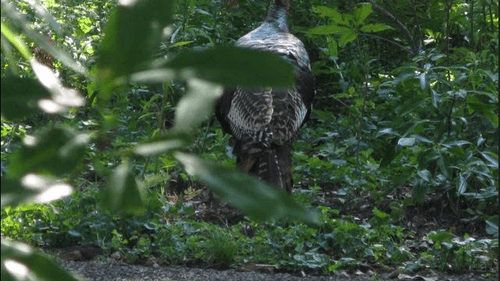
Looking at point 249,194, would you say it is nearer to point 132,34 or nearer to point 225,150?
point 132,34

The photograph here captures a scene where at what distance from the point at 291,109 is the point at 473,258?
200 centimetres

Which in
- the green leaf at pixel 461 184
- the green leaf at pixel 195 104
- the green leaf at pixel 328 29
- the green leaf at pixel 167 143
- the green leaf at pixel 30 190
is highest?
the green leaf at pixel 195 104

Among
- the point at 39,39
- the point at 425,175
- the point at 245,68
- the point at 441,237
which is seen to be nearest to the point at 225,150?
the point at 425,175

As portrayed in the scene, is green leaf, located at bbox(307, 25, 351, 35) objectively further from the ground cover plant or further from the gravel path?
the gravel path

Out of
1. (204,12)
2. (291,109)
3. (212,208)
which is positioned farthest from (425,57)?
(204,12)

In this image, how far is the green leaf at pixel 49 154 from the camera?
2.29 feet

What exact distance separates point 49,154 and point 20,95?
0.05 metres

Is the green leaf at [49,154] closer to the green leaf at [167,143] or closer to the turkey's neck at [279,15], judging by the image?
the green leaf at [167,143]

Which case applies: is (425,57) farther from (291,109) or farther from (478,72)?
(291,109)

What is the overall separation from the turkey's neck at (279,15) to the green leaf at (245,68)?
7.66 m

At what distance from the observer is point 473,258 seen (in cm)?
526

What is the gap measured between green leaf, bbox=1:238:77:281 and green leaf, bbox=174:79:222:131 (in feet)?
0.43

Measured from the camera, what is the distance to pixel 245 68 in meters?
0.65

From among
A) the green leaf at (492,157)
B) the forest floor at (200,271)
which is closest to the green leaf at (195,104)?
the green leaf at (492,157)
